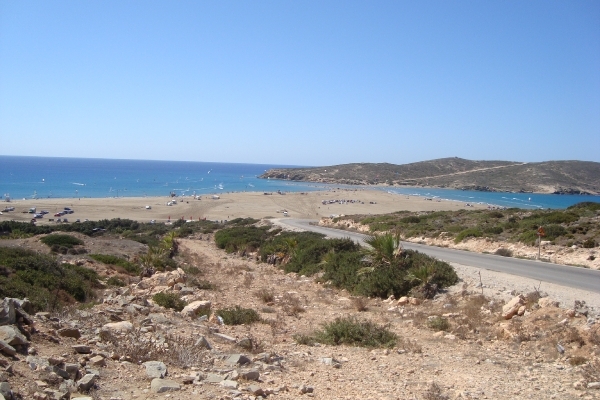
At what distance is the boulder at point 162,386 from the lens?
521 cm

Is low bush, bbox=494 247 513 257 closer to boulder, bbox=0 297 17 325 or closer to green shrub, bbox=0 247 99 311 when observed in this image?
green shrub, bbox=0 247 99 311

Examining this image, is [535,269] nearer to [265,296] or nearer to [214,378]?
[265,296]

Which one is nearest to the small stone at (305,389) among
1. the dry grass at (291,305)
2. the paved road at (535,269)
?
the dry grass at (291,305)

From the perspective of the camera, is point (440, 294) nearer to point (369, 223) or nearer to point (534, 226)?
point (534, 226)

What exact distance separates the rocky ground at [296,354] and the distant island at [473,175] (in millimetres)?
139872

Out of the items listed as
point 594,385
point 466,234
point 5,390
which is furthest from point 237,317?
point 466,234

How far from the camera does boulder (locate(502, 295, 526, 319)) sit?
10.1 metres

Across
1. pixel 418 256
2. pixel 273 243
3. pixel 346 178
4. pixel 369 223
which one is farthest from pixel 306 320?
pixel 346 178

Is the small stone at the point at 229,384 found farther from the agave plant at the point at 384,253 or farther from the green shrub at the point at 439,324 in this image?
the agave plant at the point at 384,253

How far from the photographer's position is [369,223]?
116 ft

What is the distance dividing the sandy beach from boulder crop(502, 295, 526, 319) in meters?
50.7

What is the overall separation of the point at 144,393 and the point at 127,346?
1453 millimetres

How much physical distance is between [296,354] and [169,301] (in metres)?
4.45

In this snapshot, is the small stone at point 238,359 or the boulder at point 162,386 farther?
the small stone at point 238,359
